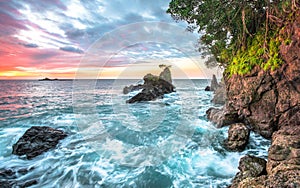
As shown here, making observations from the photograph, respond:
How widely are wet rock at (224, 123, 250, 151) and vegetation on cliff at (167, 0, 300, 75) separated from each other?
2893mm

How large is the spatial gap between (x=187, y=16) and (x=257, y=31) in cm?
380

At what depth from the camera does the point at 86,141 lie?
907cm

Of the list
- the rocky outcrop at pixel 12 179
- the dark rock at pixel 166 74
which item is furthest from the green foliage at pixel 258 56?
the dark rock at pixel 166 74

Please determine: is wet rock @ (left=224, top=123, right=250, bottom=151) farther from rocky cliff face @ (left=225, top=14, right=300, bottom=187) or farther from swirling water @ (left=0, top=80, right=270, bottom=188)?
rocky cliff face @ (left=225, top=14, right=300, bottom=187)

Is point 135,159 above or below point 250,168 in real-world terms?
below

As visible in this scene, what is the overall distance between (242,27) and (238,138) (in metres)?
5.96

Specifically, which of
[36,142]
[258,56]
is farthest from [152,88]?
[36,142]

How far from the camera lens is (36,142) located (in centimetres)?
791

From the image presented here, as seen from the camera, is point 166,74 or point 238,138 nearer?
point 238,138

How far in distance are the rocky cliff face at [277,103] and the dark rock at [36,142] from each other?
28.1 feet

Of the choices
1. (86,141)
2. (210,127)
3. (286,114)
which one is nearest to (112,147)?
(86,141)

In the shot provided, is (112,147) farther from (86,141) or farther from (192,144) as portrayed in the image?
(192,144)

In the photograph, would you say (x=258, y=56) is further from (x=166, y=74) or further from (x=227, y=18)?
(x=166, y=74)

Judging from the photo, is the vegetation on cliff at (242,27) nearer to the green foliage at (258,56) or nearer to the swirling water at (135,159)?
the green foliage at (258,56)
